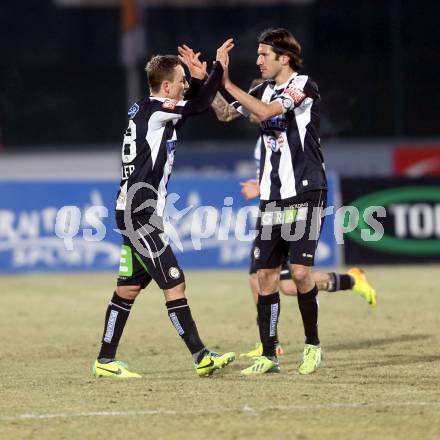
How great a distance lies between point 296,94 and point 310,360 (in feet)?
6.57

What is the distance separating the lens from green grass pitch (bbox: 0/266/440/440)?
22.6 ft

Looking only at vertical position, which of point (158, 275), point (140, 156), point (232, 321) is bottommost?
point (232, 321)

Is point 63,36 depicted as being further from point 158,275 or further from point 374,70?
point 158,275

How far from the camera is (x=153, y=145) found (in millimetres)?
8609

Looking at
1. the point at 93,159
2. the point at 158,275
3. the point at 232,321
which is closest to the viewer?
the point at 158,275

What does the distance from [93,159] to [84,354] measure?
14866 mm

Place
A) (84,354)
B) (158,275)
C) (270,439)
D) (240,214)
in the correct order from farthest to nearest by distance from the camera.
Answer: (240,214) → (84,354) → (158,275) → (270,439)

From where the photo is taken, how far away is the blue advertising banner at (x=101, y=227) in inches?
700

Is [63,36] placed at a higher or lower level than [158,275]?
higher

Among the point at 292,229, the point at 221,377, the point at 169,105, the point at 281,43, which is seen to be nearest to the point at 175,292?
the point at 221,377

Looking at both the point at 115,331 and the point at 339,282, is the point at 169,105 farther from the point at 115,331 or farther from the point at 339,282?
the point at 339,282

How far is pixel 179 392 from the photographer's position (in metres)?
8.01

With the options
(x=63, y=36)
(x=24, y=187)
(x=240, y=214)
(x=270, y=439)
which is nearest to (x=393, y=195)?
(x=240, y=214)

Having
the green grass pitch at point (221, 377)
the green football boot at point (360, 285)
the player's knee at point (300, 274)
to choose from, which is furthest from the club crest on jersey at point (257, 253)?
the green football boot at point (360, 285)
